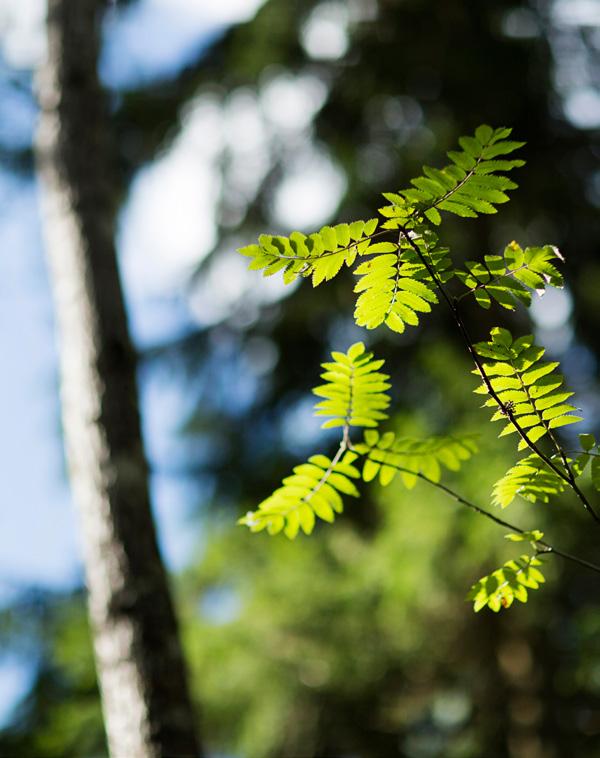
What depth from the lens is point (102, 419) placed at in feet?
7.25

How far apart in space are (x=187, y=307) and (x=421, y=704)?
350 cm

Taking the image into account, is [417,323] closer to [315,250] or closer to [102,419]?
[315,250]

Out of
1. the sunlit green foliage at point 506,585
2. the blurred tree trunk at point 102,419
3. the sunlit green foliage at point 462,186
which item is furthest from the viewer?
the blurred tree trunk at point 102,419

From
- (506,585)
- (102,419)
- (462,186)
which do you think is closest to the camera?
(462,186)

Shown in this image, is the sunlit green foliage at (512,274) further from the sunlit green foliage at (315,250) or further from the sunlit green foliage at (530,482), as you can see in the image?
the sunlit green foliage at (530,482)

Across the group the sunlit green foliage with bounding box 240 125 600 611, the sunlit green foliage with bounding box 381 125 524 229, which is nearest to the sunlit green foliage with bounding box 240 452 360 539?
the sunlit green foliage with bounding box 240 125 600 611

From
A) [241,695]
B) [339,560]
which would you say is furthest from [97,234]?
[241,695]

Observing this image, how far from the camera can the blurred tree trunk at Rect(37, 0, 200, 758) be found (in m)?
1.85

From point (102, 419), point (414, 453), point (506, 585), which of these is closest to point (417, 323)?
point (414, 453)

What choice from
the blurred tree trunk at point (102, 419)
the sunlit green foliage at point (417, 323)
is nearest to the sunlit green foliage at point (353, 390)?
the sunlit green foliage at point (417, 323)

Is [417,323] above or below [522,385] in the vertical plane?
above

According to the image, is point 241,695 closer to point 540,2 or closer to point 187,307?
point 187,307

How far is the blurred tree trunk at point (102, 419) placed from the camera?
73.0 inches

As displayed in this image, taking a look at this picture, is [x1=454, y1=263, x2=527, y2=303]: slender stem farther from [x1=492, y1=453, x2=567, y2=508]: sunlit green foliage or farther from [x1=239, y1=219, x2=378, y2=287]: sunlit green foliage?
[x1=492, y1=453, x2=567, y2=508]: sunlit green foliage
